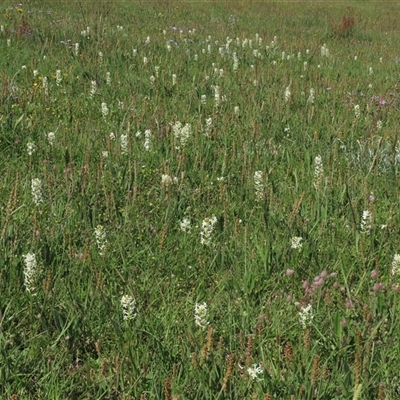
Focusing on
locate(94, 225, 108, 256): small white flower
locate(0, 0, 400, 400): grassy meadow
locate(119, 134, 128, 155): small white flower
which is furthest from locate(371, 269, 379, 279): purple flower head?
locate(119, 134, 128, 155): small white flower

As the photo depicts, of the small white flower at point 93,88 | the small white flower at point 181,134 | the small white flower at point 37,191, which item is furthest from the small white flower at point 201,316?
the small white flower at point 93,88

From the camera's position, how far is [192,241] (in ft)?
11.2

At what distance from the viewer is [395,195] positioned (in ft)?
13.3

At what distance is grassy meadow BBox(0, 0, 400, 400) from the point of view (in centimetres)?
236

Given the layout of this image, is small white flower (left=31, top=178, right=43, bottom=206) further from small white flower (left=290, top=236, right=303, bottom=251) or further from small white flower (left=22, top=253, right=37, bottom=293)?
small white flower (left=290, top=236, right=303, bottom=251)

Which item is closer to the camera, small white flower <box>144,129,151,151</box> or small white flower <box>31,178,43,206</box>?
small white flower <box>31,178,43,206</box>

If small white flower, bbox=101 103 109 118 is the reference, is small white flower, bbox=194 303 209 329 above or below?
below

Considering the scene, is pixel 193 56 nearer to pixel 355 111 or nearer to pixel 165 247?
pixel 355 111

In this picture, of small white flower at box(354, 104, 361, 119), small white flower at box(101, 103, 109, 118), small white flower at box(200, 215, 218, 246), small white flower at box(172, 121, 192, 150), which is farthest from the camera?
small white flower at box(354, 104, 361, 119)

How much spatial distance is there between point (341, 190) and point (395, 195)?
414mm

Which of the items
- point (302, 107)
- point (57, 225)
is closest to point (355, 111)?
point (302, 107)

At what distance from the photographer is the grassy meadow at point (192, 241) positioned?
93.0 inches

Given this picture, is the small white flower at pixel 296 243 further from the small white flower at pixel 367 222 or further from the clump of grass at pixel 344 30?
the clump of grass at pixel 344 30

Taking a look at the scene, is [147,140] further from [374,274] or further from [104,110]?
[374,274]
